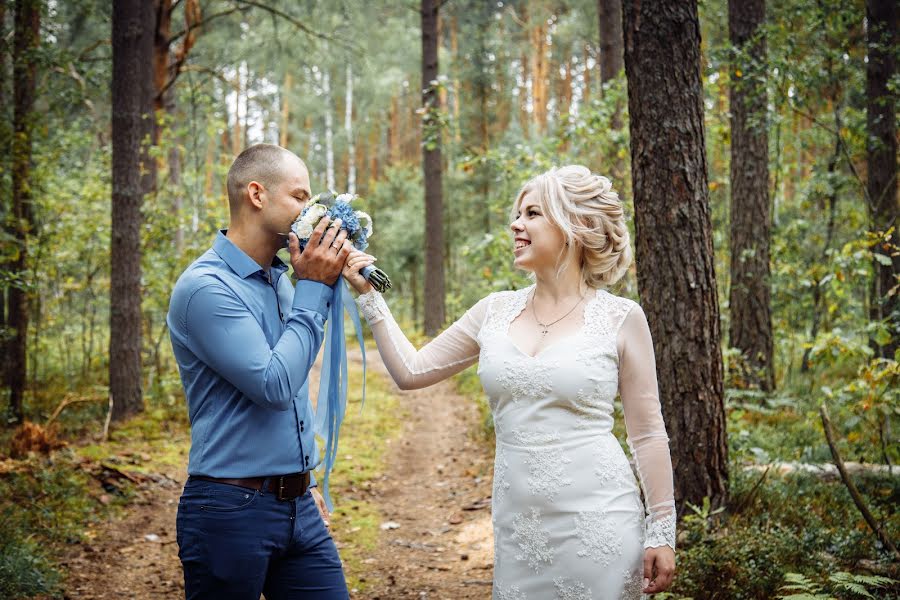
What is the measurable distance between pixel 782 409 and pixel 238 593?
7.84 metres

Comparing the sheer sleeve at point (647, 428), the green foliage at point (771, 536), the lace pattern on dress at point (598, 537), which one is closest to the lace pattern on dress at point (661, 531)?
the sheer sleeve at point (647, 428)

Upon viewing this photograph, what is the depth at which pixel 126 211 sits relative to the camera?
8.95 metres

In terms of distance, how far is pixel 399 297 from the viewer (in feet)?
86.5

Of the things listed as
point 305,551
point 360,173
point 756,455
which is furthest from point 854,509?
point 360,173

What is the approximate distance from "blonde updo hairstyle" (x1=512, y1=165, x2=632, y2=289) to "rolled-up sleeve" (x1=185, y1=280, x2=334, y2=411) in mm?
977

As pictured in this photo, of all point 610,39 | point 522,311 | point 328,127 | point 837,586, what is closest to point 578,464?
point 522,311

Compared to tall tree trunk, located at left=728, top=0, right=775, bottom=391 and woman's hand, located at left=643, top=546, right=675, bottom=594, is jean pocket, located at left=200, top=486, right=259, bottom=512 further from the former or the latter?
tall tree trunk, located at left=728, top=0, right=775, bottom=391

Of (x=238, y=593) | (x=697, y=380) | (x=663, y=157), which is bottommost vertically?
(x=238, y=593)

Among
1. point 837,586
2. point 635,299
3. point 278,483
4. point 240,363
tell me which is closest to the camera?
point 240,363

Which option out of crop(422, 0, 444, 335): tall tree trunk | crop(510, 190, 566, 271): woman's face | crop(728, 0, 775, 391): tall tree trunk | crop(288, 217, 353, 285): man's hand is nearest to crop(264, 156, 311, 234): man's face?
crop(288, 217, 353, 285): man's hand

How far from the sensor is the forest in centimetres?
459

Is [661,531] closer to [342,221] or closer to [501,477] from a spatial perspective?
[501,477]

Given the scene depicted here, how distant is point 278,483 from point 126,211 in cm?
727

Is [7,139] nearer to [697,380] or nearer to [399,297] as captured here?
[697,380]
